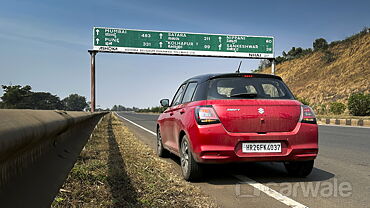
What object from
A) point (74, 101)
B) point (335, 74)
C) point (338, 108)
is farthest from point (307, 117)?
point (335, 74)

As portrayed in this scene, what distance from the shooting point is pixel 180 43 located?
1096 inches

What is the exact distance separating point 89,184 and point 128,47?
77.9 feet

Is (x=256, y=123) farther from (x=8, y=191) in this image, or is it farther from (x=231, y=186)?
(x=8, y=191)

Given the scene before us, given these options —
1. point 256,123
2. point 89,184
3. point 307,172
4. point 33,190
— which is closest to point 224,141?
point 256,123

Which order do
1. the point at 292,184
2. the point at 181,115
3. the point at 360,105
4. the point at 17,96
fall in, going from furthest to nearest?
1. the point at 360,105
2. the point at 17,96
3. the point at 181,115
4. the point at 292,184

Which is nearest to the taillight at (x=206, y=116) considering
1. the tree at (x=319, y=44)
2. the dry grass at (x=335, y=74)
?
the dry grass at (x=335, y=74)

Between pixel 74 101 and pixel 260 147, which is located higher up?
pixel 74 101

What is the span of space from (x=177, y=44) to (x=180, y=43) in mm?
277

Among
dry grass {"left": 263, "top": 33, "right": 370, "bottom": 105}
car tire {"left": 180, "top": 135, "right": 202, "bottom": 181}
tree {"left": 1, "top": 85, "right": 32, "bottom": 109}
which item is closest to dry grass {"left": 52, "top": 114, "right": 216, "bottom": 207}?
car tire {"left": 180, "top": 135, "right": 202, "bottom": 181}

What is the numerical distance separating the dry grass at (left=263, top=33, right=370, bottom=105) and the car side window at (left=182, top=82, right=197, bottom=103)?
34132 millimetres

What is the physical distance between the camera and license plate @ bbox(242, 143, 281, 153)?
4361 mm

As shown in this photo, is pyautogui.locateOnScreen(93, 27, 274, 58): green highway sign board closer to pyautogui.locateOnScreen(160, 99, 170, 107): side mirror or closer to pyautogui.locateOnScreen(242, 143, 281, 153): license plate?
pyautogui.locateOnScreen(160, 99, 170, 107): side mirror

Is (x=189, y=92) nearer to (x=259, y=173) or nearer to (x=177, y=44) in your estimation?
(x=259, y=173)

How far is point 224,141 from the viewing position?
4.31 meters
